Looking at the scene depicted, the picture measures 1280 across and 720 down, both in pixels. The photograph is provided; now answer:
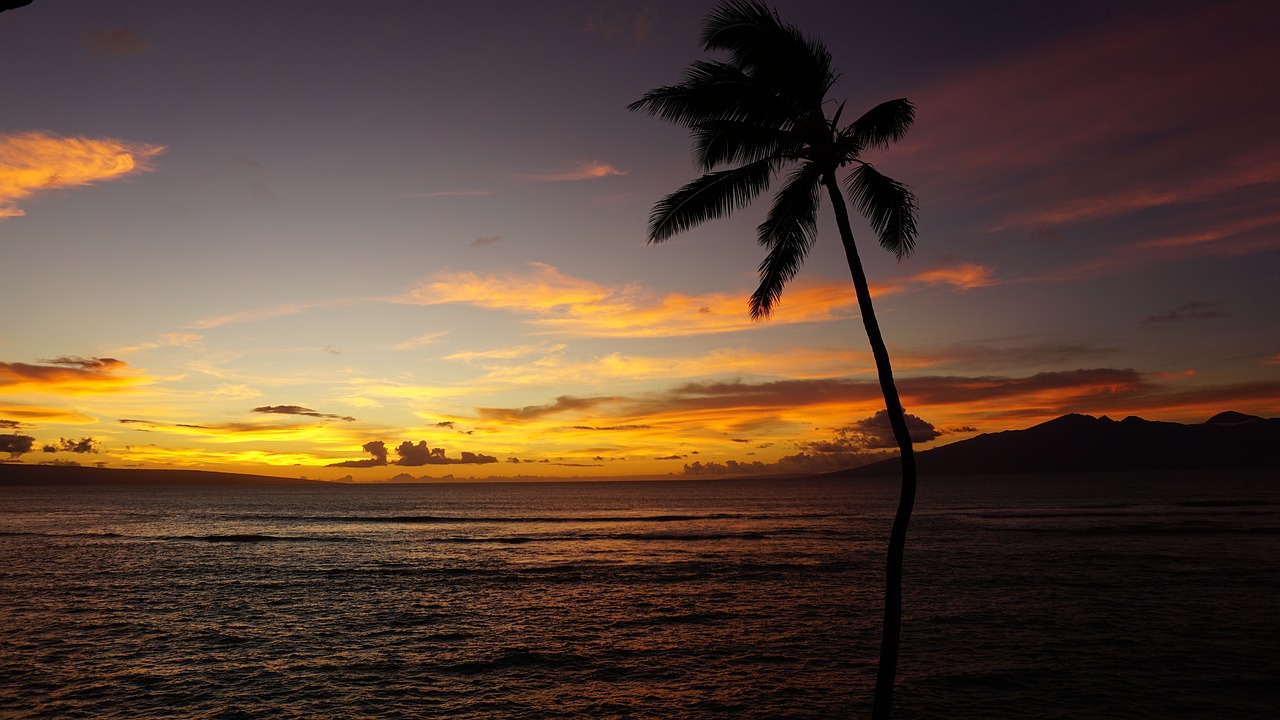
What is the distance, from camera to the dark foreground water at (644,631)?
64.3ft

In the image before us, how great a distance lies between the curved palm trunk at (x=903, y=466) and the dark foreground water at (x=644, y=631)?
29.4 ft

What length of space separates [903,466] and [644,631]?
2078cm

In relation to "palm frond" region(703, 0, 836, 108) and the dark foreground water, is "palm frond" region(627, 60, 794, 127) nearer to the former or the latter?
"palm frond" region(703, 0, 836, 108)

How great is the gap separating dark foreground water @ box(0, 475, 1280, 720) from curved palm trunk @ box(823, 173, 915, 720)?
8963 mm

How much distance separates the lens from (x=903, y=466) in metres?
10.4

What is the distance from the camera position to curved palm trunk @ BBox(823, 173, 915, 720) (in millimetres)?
10516

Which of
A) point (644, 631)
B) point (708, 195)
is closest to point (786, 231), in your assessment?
point (708, 195)

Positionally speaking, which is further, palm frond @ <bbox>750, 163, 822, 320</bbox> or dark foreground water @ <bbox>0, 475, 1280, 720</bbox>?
dark foreground water @ <bbox>0, 475, 1280, 720</bbox>

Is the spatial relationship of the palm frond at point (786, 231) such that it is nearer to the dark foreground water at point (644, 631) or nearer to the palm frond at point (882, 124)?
the palm frond at point (882, 124)

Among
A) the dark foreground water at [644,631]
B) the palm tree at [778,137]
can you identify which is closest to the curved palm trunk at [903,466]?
the palm tree at [778,137]

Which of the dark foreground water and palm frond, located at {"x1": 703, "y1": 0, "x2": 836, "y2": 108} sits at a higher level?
palm frond, located at {"x1": 703, "y1": 0, "x2": 836, "y2": 108}

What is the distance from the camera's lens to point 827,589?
3794cm

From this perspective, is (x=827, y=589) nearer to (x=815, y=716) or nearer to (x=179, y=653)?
(x=815, y=716)

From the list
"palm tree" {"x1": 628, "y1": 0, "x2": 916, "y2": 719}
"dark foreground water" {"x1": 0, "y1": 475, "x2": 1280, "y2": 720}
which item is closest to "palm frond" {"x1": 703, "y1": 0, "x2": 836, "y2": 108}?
"palm tree" {"x1": 628, "y1": 0, "x2": 916, "y2": 719}
